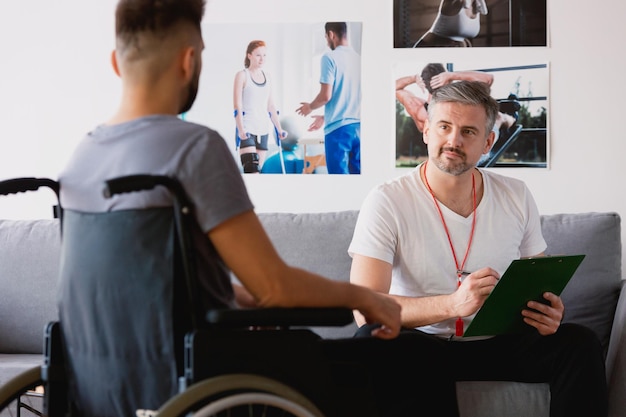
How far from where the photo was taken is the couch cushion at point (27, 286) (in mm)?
3068

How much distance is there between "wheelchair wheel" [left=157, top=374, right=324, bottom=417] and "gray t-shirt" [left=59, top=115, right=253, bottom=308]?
6.2 inches

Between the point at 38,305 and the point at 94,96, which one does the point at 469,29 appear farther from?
the point at 38,305

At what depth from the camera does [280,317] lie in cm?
145

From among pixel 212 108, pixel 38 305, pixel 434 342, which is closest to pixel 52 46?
pixel 212 108

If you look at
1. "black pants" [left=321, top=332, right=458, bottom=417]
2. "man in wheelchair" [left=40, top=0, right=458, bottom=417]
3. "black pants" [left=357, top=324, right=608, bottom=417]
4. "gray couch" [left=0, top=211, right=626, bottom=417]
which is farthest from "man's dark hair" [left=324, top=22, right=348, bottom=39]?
"man in wheelchair" [left=40, top=0, right=458, bottom=417]

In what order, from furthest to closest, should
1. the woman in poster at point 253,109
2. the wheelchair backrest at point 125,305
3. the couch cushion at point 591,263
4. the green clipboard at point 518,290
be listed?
the woman in poster at point 253,109 < the couch cushion at point 591,263 < the green clipboard at point 518,290 < the wheelchair backrest at point 125,305

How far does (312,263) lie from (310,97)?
2.42 feet

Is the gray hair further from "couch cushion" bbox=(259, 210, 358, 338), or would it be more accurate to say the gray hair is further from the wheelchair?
the wheelchair

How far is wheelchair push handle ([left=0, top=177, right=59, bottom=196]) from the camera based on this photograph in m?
1.61

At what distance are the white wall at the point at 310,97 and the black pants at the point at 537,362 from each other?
1018 millimetres

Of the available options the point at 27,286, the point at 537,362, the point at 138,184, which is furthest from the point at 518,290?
the point at 27,286

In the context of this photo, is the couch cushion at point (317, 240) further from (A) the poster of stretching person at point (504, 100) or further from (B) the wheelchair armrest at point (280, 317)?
(B) the wheelchair armrest at point (280, 317)

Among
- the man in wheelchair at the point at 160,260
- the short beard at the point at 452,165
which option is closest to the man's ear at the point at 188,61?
the man in wheelchair at the point at 160,260

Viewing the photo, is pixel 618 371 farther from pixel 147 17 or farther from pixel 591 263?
pixel 147 17
